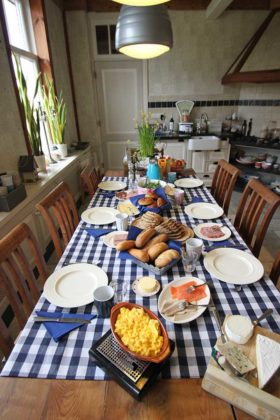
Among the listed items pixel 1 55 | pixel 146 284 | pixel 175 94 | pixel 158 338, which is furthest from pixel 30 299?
pixel 175 94

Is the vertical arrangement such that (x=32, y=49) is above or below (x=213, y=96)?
above

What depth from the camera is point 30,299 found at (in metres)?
1.03

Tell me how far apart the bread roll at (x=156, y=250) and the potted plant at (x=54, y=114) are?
2.35 meters

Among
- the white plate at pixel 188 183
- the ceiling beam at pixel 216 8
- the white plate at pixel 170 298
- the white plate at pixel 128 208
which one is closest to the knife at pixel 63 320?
the white plate at pixel 170 298

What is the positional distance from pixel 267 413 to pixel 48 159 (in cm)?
289

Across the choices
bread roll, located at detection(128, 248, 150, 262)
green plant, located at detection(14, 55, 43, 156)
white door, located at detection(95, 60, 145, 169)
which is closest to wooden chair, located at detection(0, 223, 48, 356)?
bread roll, located at detection(128, 248, 150, 262)

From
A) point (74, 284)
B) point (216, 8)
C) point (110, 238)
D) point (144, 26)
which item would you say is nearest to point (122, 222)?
point (110, 238)

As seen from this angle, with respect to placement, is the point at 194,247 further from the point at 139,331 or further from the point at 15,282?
the point at 15,282

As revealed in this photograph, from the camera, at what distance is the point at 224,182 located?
1978 mm

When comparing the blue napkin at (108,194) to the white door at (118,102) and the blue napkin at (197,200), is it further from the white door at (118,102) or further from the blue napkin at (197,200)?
the white door at (118,102)

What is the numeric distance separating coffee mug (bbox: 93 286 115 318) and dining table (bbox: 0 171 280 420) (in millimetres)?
19

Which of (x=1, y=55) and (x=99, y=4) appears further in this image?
(x=99, y=4)

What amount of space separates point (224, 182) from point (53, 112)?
81.4 inches

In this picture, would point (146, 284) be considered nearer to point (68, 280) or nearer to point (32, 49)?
point (68, 280)
